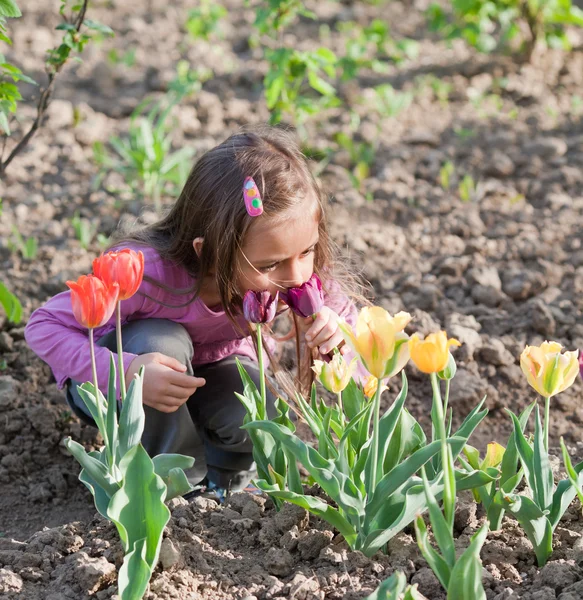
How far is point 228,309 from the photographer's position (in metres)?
2.02

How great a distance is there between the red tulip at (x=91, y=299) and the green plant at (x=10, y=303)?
1021mm

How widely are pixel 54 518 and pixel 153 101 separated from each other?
2.63 metres

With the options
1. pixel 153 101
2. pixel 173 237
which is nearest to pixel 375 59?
pixel 153 101

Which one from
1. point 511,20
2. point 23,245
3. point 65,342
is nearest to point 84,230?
point 23,245

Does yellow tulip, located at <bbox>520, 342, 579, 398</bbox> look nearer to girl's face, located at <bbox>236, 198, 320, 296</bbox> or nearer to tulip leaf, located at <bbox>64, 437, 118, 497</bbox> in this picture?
girl's face, located at <bbox>236, 198, 320, 296</bbox>

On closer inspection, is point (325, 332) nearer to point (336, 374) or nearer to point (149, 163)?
point (336, 374)

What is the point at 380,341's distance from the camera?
136 cm

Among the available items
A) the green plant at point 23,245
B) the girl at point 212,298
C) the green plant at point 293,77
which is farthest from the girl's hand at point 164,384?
the green plant at point 293,77

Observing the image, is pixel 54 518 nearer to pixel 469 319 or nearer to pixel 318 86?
pixel 469 319

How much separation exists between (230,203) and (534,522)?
0.85 m

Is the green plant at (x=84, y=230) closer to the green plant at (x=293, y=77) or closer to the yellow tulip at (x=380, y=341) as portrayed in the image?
the green plant at (x=293, y=77)

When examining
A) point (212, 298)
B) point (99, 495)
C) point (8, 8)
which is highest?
point (8, 8)

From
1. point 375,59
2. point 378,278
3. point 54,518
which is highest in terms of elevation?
point 375,59

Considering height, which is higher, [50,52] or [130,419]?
[50,52]
